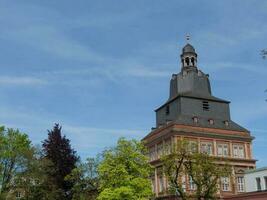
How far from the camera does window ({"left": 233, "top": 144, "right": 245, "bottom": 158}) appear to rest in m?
80.5

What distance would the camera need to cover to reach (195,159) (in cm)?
5391

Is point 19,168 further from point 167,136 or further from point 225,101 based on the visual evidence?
point 225,101

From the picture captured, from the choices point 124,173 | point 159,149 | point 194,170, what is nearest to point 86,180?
point 124,173

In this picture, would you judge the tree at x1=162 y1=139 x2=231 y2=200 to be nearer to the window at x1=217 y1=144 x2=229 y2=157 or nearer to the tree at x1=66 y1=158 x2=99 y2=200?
the tree at x1=66 y1=158 x2=99 y2=200

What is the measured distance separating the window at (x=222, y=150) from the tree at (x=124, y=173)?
22.5 meters

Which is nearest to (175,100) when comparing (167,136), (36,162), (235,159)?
(167,136)

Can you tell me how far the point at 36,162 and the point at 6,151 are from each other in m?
3.69

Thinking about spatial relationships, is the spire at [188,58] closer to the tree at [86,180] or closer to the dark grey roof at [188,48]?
the dark grey roof at [188,48]

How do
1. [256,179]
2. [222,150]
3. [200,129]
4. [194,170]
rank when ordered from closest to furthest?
[194,170] → [256,179] → [200,129] → [222,150]

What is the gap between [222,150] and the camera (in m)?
79.8

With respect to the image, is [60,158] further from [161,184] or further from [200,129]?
[200,129]

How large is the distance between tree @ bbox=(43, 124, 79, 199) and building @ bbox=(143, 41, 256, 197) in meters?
17.8

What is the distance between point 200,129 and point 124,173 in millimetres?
23962

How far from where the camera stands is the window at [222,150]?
260 feet
